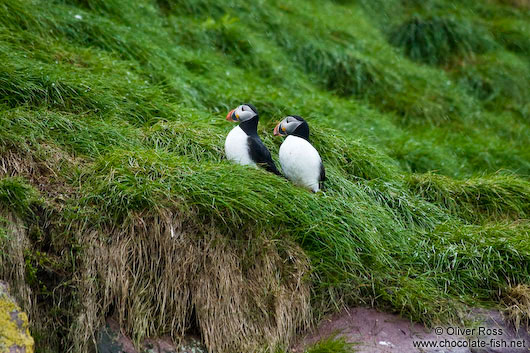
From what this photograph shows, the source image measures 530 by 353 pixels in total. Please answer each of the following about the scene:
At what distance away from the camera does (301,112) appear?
582 centimetres

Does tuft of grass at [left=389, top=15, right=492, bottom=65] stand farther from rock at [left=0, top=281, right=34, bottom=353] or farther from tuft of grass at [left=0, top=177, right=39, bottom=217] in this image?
rock at [left=0, top=281, right=34, bottom=353]

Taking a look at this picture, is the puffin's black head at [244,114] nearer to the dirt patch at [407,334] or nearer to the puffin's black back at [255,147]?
the puffin's black back at [255,147]

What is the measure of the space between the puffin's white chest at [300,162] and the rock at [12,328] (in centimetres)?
181

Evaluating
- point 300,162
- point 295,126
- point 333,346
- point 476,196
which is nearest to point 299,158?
point 300,162

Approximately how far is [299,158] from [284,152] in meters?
0.13

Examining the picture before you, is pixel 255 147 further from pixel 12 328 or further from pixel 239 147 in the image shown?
pixel 12 328

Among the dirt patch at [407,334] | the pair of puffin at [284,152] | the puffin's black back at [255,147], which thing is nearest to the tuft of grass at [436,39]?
the pair of puffin at [284,152]

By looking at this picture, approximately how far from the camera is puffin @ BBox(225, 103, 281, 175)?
4004 mm

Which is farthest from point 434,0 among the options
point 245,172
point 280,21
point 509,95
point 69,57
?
point 245,172

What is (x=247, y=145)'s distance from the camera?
157 inches

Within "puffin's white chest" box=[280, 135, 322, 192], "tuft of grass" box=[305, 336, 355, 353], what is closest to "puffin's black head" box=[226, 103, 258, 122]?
"puffin's white chest" box=[280, 135, 322, 192]

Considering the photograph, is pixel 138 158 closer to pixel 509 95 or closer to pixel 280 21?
pixel 280 21

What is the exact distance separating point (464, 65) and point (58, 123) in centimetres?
646

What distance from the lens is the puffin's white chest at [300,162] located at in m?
3.96
